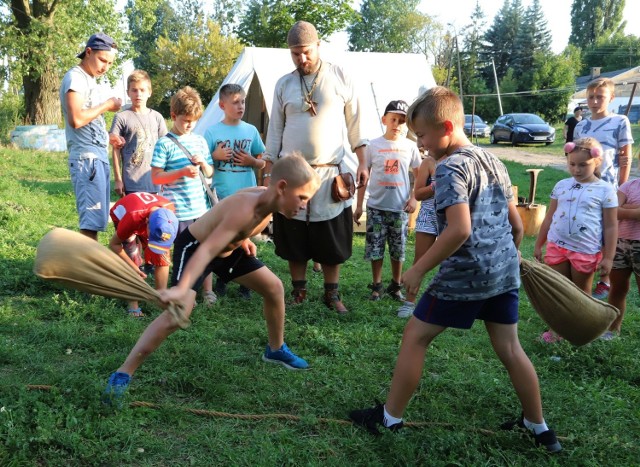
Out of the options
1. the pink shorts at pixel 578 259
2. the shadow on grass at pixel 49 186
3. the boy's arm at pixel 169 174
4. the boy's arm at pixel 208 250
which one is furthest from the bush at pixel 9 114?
the pink shorts at pixel 578 259

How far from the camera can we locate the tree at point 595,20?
263 ft

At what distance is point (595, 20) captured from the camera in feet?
266

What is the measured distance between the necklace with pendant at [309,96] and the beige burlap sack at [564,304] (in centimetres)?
237

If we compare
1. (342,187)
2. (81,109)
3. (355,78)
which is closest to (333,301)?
(342,187)

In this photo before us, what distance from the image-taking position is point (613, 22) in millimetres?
80375

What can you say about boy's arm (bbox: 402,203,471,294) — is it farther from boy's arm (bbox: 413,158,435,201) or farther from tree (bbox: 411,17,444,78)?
tree (bbox: 411,17,444,78)

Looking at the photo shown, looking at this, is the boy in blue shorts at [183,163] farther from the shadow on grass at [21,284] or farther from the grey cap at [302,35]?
the shadow on grass at [21,284]

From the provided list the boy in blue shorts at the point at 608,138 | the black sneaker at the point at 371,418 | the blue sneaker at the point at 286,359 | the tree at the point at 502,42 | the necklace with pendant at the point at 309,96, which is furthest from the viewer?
the tree at the point at 502,42

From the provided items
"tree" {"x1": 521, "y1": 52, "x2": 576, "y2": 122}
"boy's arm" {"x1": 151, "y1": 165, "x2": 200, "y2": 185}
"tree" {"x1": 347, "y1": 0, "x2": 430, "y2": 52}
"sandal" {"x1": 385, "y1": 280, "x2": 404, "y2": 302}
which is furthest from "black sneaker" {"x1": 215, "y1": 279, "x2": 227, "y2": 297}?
"tree" {"x1": 347, "y1": 0, "x2": 430, "y2": 52}

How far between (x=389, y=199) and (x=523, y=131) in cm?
2409

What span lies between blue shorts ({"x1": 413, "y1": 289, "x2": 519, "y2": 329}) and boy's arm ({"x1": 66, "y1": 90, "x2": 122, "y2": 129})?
3.13m

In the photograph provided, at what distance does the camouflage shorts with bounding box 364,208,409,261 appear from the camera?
5.36m

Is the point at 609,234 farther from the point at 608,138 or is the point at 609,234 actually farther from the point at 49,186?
the point at 49,186

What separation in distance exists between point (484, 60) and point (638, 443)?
76.1m
